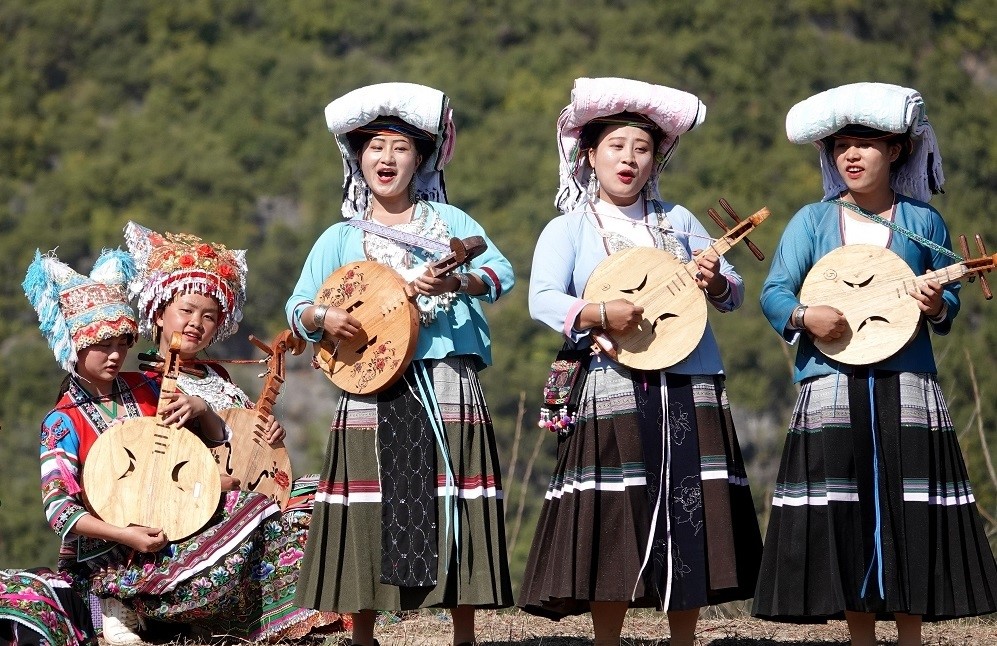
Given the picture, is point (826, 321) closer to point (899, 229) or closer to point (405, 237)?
point (899, 229)

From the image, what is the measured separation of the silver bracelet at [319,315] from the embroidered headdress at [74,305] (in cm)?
102

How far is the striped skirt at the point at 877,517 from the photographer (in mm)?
5543

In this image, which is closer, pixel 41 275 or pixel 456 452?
pixel 456 452

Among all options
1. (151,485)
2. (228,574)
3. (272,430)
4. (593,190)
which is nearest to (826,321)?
(593,190)

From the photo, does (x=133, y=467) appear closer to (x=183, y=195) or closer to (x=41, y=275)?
(x=41, y=275)

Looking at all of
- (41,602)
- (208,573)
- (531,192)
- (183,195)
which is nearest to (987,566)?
(208,573)

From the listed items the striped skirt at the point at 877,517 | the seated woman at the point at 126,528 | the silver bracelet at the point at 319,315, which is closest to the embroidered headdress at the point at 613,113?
the silver bracelet at the point at 319,315

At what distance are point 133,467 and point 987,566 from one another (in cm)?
321

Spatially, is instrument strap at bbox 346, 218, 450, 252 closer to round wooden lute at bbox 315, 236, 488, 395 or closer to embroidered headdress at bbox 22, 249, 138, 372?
round wooden lute at bbox 315, 236, 488, 395

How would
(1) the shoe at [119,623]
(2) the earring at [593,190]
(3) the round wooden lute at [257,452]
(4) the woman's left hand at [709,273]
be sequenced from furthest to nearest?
1. (3) the round wooden lute at [257,452]
2. (1) the shoe at [119,623]
3. (2) the earring at [593,190]
4. (4) the woman's left hand at [709,273]

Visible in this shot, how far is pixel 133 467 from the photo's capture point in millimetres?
6152

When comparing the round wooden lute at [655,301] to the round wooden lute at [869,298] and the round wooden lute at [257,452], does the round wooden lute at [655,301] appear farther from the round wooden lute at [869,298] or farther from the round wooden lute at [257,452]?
the round wooden lute at [257,452]

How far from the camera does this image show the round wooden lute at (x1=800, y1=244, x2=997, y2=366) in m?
5.58

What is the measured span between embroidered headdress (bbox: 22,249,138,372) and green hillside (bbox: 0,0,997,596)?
1753cm
